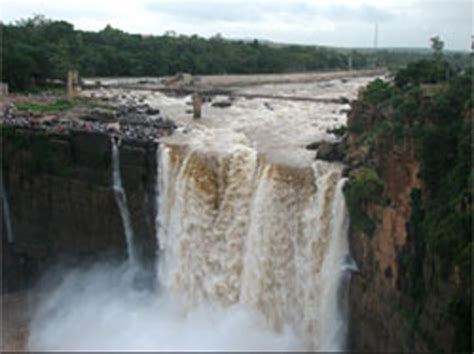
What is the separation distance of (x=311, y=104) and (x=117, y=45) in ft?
104

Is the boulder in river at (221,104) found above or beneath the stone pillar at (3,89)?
beneath

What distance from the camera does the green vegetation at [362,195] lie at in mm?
20938

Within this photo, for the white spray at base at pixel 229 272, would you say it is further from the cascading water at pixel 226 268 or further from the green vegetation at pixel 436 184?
the green vegetation at pixel 436 184

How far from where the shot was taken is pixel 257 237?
2439cm

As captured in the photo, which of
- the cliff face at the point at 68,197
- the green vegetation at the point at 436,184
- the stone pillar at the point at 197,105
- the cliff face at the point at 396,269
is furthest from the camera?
the stone pillar at the point at 197,105

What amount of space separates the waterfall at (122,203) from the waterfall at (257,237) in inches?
66.4

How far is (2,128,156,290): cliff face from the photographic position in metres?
27.8

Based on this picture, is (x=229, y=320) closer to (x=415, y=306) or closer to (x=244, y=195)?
(x=244, y=195)

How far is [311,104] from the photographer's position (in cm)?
4503

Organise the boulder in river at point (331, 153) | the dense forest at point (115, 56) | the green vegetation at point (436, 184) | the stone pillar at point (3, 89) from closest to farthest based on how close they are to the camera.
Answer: the green vegetation at point (436, 184)
the boulder in river at point (331, 153)
the stone pillar at point (3, 89)
the dense forest at point (115, 56)

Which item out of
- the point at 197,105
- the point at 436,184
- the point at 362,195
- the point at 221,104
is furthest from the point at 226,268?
the point at 221,104

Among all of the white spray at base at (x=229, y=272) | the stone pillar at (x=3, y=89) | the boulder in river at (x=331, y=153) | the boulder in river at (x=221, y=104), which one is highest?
the stone pillar at (x=3, y=89)

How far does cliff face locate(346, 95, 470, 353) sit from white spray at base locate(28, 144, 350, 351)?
0.91m

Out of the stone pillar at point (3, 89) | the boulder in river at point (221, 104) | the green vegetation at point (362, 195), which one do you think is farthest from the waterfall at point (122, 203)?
the boulder in river at point (221, 104)
